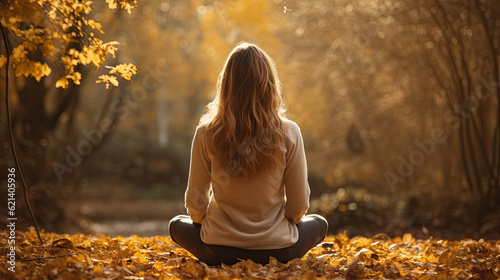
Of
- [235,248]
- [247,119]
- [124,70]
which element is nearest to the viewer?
[247,119]

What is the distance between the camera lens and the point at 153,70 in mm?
11695

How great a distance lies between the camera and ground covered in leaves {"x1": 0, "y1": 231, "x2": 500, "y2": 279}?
8.40 ft

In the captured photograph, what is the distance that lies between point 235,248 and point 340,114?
862cm

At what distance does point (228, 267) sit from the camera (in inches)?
108

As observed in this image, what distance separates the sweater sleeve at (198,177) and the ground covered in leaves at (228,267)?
323mm

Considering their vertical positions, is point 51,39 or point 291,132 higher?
point 51,39

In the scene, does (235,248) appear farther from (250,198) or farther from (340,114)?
(340,114)

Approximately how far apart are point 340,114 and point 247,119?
28.4 feet

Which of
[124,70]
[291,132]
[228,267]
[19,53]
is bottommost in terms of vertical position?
[228,267]

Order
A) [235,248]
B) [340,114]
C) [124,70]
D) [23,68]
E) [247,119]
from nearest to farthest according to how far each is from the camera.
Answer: [247,119]
[235,248]
[124,70]
[23,68]
[340,114]

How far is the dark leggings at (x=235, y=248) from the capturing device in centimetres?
284

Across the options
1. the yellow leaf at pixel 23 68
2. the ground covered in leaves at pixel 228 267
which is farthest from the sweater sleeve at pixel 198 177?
the yellow leaf at pixel 23 68

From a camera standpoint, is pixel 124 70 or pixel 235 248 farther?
pixel 124 70

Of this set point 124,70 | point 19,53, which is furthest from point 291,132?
point 19,53
